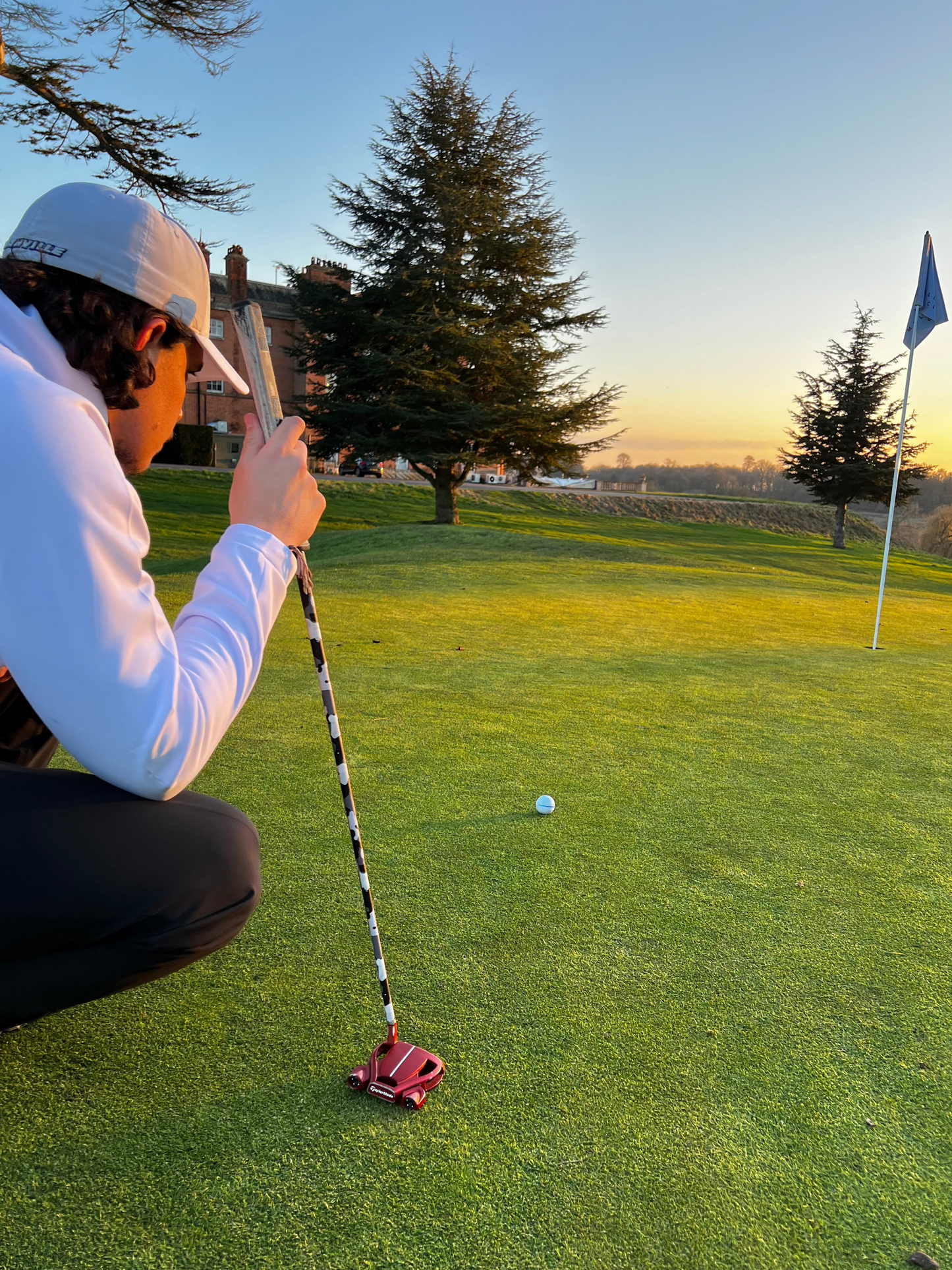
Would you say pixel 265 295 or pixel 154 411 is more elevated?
pixel 265 295

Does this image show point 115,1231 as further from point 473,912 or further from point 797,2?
point 797,2

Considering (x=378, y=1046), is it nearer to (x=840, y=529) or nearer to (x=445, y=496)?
(x=445, y=496)

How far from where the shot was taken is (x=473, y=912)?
242 cm

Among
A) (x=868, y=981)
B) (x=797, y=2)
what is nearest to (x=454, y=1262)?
(x=868, y=981)

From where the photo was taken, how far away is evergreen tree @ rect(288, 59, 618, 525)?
21531 millimetres

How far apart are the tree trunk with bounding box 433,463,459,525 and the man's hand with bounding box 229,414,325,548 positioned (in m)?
20.9

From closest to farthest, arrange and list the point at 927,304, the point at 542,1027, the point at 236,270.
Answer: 1. the point at 542,1027
2. the point at 927,304
3. the point at 236,270

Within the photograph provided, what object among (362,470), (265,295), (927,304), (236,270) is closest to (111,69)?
(927,304)

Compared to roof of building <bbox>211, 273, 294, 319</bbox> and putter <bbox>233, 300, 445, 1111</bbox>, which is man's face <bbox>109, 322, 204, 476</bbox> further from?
roof of building <bbox>211, 273, 294, 319</bbox>

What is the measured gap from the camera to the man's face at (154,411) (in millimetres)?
1502

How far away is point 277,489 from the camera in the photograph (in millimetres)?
1506

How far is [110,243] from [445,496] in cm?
2156

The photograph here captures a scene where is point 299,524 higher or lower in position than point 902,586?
higher

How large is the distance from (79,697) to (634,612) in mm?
8447
